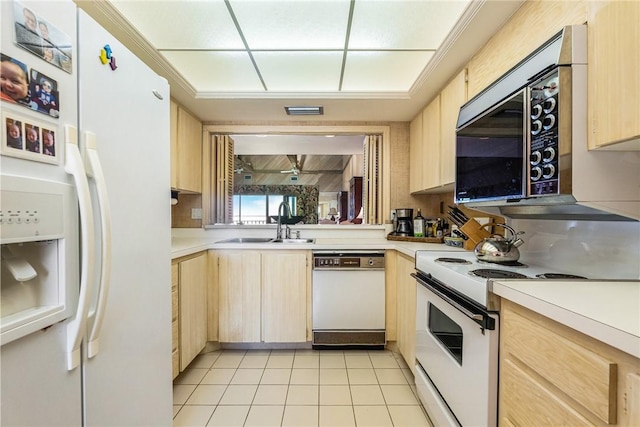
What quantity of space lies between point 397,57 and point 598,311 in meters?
1.82

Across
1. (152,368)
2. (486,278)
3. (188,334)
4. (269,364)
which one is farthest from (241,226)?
(486,278)

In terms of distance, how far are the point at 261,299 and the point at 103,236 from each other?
156 centimetres

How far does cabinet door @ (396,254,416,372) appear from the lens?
1809 mm

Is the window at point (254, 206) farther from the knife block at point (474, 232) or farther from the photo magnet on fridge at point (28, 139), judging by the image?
the photo magnet on fridge at point (28, 139)

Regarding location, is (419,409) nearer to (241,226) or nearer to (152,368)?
(152,368)

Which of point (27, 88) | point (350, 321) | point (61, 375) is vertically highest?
point (27, 88)

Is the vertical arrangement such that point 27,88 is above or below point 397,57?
below

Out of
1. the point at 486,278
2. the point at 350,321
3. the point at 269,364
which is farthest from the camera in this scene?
the point at 350,321

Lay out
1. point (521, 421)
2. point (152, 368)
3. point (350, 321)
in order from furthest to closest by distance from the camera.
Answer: point (350, 321), point (152, 368), point (521, 421)

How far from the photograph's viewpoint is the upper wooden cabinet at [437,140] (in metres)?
1.77

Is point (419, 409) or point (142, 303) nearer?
point (142, 303)

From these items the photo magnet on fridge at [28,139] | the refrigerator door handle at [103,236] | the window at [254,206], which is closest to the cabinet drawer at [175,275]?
the refrigerator door handle at [103,236]

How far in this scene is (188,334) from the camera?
72.6 inches

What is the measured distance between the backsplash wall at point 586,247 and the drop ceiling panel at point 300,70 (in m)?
1.62
